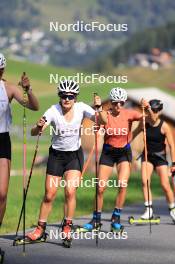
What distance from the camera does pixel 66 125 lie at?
1157 centimetres

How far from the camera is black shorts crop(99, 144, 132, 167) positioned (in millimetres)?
13555

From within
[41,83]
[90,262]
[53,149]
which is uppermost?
[41,83]

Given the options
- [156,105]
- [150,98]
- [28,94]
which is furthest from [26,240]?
[150,98]

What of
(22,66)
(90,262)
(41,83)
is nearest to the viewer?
(90,262)

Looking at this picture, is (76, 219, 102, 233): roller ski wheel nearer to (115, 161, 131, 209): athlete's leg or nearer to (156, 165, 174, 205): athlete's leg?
(115, 161, 131, 209): athlete's leg

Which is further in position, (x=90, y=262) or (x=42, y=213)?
(x=42, y=213)

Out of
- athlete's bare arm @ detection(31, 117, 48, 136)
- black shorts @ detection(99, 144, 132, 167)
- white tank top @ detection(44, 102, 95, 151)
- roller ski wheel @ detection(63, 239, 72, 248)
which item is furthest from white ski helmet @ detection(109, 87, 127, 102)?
roller ski wheel @ detection(63, 239, 72, 248)

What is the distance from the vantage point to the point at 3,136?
10422 millimetres

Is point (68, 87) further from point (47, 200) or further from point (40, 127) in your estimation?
point (47, 200)

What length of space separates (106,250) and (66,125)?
63.9 inches

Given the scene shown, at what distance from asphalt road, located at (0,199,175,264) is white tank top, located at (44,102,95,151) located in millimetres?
1258

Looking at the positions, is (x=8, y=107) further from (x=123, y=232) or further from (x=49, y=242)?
(x=123, y=232)

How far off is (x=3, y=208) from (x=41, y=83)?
6134 inches

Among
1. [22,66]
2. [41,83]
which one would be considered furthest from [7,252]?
[22,66]
